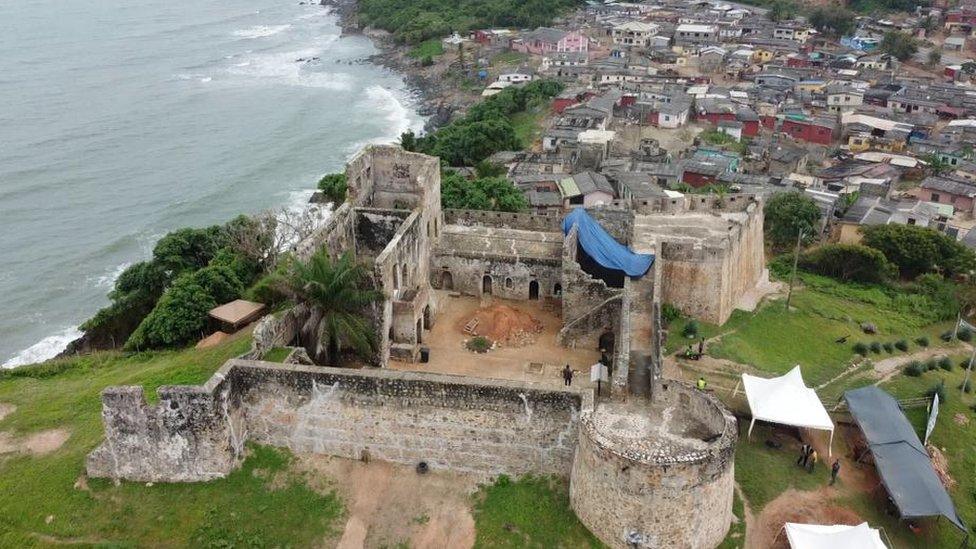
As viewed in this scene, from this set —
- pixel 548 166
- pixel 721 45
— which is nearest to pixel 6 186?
pixel 548 166

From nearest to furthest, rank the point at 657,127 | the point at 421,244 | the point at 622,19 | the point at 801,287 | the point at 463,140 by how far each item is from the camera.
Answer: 1. the point at 421,244
2. the point at 801,287
3. the point at 463,140
4. the point at 657,127
5. the point at 622,19

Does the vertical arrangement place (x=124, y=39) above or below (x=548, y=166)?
above

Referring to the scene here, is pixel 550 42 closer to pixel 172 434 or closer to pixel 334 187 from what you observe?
pixel 334 187

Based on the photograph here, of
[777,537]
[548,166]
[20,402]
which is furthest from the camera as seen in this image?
[548,166]

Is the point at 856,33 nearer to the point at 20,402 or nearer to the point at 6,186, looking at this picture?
the point at 6,186

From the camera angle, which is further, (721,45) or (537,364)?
(721,45)

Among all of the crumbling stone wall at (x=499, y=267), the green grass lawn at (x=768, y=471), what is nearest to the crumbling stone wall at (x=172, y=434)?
the crumbling stone wall at (x=499, y=267)

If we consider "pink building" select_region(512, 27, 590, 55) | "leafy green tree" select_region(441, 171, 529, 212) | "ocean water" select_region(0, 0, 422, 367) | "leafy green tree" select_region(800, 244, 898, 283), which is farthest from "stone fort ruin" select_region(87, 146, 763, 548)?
"pink building" select_region(512, 27, 590, 55)
